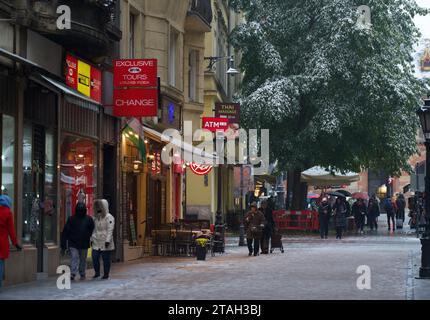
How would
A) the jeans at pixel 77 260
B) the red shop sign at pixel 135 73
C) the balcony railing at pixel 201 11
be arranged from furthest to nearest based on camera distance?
the balcony railing at pixel 201 11, the red shop sign at pixel 135 73, the jeans at pixel 77 260

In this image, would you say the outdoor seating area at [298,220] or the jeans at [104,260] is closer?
the jeans at [104,260]

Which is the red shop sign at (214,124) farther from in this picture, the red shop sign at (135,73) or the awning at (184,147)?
the red shop sign at (135,73)

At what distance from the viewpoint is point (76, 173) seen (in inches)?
935

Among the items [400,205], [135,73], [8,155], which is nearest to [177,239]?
[135,73]

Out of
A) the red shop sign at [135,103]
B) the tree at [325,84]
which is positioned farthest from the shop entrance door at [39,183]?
the tree at [325,84]

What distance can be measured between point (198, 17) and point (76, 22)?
13087 mm

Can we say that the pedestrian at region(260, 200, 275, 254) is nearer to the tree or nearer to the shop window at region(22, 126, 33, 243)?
the shop window at region(22, 126, 33, 243)

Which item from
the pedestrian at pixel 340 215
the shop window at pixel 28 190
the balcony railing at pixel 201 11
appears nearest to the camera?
the shop window at pixel 28 190

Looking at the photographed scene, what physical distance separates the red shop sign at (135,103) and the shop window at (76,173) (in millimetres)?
1135

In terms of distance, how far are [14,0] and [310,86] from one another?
27713 millimetres

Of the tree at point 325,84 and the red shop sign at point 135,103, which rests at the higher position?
the tree at point 325,84

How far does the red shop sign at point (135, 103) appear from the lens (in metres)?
24.6

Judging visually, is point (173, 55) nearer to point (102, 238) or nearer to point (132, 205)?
point (132, 205)
